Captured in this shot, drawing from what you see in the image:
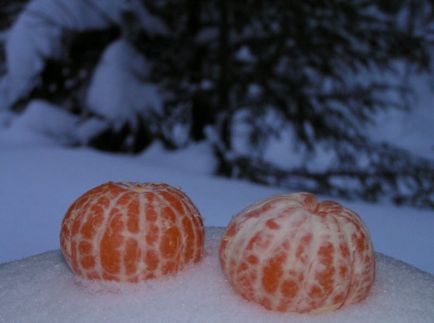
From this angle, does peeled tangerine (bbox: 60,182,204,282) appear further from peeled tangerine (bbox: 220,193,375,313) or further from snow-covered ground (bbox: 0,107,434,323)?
peeled tangerine (bbox: 220,193,375,313)

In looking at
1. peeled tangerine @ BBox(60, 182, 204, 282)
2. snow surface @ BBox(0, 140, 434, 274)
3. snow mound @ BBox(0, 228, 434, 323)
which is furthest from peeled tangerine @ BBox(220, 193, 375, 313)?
snow surface @ BBox(0, 140, 434, 274)

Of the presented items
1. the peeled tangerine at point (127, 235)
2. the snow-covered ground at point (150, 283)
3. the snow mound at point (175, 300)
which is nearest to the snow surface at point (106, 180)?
the snow-covered ground at point (150, 283)

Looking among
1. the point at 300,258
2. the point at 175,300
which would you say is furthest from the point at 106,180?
the point at 300,258

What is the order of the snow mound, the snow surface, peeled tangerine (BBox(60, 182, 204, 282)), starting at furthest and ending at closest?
the snow surface, peeled tangerine (BBox(60, 182, 204, 282)), the snow mound

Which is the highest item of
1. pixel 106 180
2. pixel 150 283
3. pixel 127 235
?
pixel 127 235

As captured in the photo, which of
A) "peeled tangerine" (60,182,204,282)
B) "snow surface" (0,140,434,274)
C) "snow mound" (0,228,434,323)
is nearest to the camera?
"snow mound" (0,228,434,323)

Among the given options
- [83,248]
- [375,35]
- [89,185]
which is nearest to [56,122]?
[89,185]

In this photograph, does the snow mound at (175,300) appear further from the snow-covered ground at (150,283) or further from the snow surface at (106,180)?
the snow surface at (106,180)

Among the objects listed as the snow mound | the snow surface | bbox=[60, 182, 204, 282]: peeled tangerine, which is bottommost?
the snow surface

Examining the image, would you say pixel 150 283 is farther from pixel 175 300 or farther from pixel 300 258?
pixel 300 258
